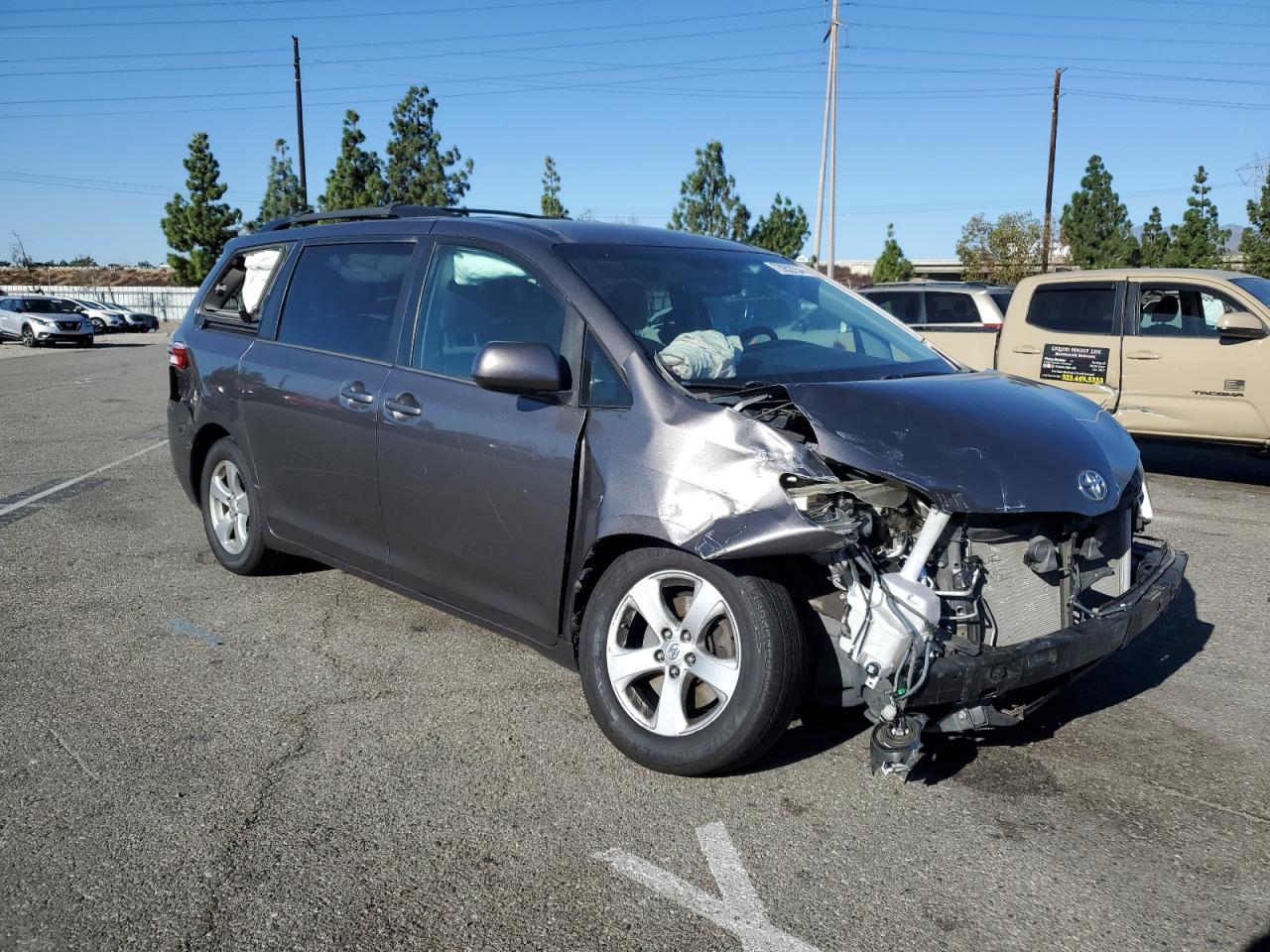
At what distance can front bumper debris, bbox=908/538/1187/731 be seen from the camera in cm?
314

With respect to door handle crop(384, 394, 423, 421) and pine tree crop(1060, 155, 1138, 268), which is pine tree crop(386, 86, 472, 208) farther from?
door handle crop(384, 394, 423, 421)

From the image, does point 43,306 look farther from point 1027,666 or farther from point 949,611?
point 1027,666

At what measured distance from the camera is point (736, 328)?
4.23 m

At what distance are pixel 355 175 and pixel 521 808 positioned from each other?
147 feet

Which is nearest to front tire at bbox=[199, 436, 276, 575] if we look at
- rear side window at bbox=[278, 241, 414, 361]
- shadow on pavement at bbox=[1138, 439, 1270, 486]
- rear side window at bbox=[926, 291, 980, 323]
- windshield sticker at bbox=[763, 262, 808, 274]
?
rear side window at bbox=[278, 241, 414, 361]

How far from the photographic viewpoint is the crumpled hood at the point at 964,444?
326cm

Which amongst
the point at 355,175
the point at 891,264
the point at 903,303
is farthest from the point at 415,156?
the point at 903,303

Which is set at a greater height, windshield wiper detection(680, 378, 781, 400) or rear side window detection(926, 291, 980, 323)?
rear side window detection(926, 291, 980, 323)

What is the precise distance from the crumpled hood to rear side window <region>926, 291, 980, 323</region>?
914 cm

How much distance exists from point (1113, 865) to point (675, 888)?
4.15 feet

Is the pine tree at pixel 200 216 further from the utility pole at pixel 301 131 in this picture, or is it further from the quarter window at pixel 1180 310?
the quarter window at pixel 1180 310

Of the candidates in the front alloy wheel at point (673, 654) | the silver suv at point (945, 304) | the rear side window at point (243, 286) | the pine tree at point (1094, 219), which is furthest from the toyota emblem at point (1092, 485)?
the pine tree at point (1094, 219)

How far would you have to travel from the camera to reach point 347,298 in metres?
4.95

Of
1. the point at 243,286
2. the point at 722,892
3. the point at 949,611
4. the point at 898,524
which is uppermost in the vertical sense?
the point at 243,286
